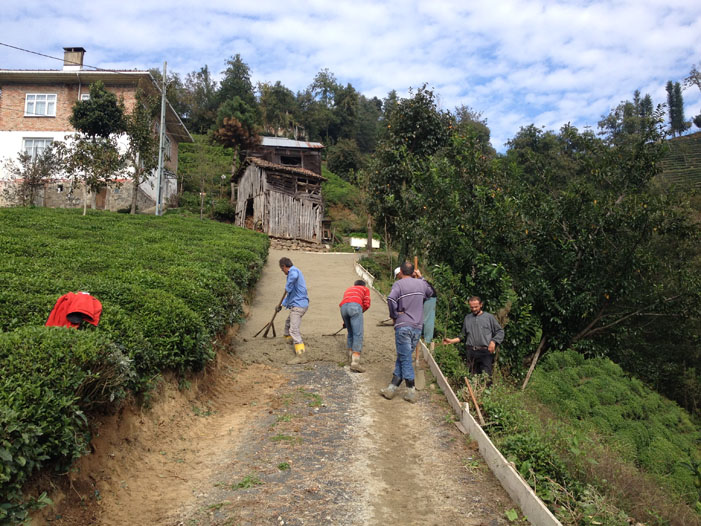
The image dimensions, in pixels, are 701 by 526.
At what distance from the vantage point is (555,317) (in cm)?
1045

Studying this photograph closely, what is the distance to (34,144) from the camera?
29891mm

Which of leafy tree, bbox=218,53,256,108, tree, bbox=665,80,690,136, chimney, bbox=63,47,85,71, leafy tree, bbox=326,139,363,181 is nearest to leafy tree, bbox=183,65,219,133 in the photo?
leafy tree, bbox=218,53,256,108

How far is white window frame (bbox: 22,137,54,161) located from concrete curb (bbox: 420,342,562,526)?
99.9 feet

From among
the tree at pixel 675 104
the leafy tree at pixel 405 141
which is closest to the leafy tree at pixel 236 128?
the leafy tree at pixel 405 141

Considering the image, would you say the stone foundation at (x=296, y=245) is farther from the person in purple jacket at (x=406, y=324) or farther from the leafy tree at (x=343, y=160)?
the leafy tree at (x=343, y=160)

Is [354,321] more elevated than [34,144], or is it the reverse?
[34,144]

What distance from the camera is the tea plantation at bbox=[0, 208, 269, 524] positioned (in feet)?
12.1

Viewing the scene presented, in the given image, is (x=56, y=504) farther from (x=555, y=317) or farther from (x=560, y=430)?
(x=555, y=317)

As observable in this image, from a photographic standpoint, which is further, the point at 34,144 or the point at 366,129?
the point at 366,129

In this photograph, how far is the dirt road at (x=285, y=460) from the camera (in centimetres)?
432

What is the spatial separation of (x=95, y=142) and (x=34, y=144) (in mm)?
7448

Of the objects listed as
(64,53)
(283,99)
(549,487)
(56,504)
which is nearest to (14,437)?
(56,504)

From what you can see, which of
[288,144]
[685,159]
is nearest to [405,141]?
[288,144]

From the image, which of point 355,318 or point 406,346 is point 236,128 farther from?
point 406,346
